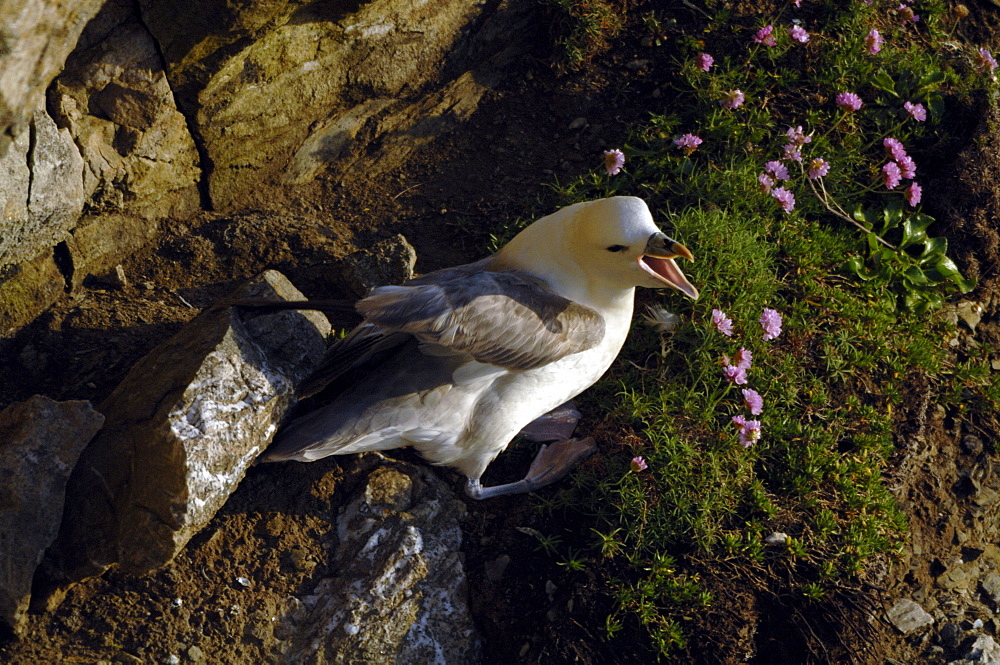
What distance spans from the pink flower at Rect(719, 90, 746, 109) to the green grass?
0.12 ft

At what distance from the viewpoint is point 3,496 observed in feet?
9.63

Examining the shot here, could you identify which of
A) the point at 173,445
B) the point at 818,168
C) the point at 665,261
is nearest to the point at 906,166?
the point at 818,168

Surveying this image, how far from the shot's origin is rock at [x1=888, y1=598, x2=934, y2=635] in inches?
127

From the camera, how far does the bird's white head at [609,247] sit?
10.4 ft

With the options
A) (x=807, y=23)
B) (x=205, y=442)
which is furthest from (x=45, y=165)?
(x=807, y=23)

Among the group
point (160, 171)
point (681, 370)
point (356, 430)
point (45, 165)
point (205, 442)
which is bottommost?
point (681, 370)

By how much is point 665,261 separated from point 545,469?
0.95m

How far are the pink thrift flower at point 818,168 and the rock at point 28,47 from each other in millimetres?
3184

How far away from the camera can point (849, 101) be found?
14.1 ft

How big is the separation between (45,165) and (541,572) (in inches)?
98.4

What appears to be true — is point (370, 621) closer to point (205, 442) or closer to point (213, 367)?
point (205, 442)

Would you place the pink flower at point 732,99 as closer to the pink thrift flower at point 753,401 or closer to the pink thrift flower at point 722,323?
the pink thrift flower at point 722,323

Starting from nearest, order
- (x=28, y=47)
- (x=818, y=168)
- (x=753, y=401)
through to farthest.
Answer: (x=28, y=47) → (x=753, y=401) → (x=818, y=168)

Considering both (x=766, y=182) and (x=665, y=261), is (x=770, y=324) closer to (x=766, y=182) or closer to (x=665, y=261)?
(x=665, y=261)
